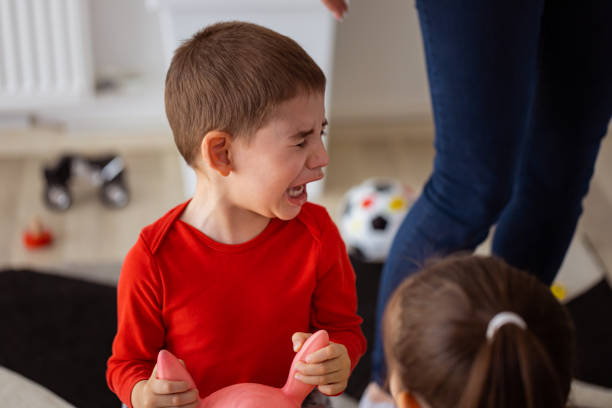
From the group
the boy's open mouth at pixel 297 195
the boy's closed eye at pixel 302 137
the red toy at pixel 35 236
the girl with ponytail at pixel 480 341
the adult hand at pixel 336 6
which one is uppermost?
the adult hand at pixel 336 6

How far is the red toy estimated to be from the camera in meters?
1.90

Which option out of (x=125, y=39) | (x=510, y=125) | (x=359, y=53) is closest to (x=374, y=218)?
(x=359, y=53)

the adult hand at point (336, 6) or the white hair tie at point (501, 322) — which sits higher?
the adult hand at point (336, 6)

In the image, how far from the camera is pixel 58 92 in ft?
6.77

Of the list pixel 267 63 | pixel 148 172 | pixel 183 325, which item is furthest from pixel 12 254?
pixel 267 63

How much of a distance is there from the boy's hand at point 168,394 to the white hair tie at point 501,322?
31 centimetres

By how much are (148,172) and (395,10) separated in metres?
0.91

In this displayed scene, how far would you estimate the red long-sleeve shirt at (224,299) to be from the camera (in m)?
0.84

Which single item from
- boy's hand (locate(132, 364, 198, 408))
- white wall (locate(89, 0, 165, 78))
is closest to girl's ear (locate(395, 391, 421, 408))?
boy's hand (locate(132, 364, 198, 408))

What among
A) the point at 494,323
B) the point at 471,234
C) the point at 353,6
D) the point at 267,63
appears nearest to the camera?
the point at 494,323

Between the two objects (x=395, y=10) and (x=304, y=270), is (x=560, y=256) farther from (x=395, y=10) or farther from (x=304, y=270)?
(x=395, y=10)

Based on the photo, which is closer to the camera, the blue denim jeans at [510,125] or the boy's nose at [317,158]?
the boy's nose at [317,158]

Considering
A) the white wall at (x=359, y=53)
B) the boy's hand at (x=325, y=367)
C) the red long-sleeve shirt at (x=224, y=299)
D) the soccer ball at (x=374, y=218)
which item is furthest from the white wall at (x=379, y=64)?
the boy's hand at (x=325, y=367)

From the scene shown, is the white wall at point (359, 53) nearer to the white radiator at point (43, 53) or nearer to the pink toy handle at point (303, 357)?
the white radiator at point (43, 53)
